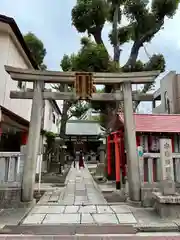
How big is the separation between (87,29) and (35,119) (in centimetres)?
1130

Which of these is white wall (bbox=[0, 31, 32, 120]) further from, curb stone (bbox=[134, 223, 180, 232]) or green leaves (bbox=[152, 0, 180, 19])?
green leaves (bbox=[152, 0, 180, 19])

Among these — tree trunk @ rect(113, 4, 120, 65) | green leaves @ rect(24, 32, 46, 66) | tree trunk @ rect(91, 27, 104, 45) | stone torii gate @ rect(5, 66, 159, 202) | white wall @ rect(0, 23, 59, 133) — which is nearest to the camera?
stone torii gate @ rect(5, 66, 159, 202)

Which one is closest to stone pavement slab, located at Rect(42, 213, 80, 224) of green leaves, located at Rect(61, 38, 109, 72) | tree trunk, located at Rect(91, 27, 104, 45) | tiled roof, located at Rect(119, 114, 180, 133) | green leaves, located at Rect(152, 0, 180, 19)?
tiled roof, located at Rect(119, 114, 180, 133)

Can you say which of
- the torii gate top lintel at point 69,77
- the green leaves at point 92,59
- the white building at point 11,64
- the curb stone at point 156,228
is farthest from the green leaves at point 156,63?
the curb stone at point 156,228

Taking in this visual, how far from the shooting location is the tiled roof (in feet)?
35.2

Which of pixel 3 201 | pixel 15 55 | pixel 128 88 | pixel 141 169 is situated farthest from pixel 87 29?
pixel 3 201

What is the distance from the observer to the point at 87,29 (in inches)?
675

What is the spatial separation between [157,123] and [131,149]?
144 inches

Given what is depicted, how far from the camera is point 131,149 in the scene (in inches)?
332

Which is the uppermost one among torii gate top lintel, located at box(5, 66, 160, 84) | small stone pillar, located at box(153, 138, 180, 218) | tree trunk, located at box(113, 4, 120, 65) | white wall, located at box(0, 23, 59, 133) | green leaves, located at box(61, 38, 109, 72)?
tree trunk, located at box(113, 4, 120, 65)

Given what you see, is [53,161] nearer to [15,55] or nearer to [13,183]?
[15,55]

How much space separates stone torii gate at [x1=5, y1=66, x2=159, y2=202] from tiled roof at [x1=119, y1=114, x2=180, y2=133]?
6.92ft

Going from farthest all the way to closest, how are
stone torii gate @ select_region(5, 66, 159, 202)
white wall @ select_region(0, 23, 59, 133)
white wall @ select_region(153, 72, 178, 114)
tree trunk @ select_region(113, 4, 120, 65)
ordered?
white wall @ select_region(153, 72, 178, 114)
tree trunk @ select_region(113, 4, 120, 65)
white wall @ select_region(0, 23, 59, 133)
stone torii gate @ select_region(5, 66, 159, 202)

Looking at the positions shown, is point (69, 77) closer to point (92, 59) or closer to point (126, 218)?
point (126, 218)
